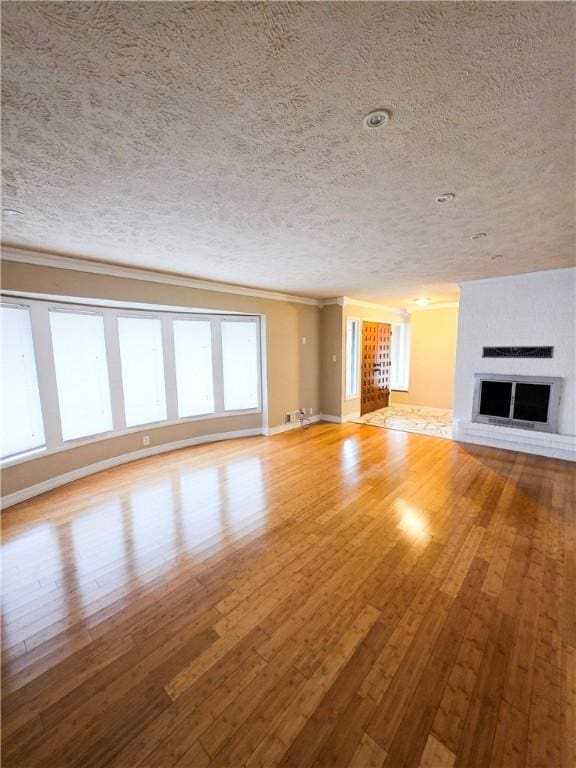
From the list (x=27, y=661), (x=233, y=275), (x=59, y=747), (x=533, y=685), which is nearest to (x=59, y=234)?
(x=233, y=275)

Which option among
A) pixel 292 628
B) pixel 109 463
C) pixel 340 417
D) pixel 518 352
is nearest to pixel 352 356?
pixel 340 417

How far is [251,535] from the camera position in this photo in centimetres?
258

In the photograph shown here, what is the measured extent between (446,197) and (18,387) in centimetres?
427

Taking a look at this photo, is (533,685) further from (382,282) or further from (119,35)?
(382,282)

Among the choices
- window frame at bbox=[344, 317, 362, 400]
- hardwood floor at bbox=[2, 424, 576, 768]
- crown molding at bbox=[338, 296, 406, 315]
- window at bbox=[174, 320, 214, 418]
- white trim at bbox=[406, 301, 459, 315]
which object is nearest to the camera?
hardwood floor at bbox=[2, 424, 576, 768]

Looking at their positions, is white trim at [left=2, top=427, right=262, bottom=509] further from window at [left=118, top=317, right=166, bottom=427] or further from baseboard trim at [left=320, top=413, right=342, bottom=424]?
baseboard trim at [left=320, top=413, right=342, bottom=424]

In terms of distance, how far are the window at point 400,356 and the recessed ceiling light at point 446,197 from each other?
613cm

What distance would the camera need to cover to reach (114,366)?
4098 mm

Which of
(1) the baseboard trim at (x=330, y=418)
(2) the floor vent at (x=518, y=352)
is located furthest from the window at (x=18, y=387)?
(2) the floor vent at (x=518, y=352)

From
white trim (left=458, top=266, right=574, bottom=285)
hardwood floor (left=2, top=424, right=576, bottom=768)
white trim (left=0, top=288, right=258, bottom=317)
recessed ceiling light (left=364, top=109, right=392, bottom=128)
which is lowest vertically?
hardwood floor (left=2, top=424, right=576, bottom=768)

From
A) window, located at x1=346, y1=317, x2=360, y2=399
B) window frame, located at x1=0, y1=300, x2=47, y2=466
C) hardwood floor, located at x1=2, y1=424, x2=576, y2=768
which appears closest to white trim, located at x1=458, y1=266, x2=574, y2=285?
window, located at x1=346, y1=317, x2=360, y2=399

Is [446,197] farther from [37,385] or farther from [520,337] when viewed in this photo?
[37,385]

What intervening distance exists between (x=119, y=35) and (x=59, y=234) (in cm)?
219

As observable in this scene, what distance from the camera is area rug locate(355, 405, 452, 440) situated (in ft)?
18.7
